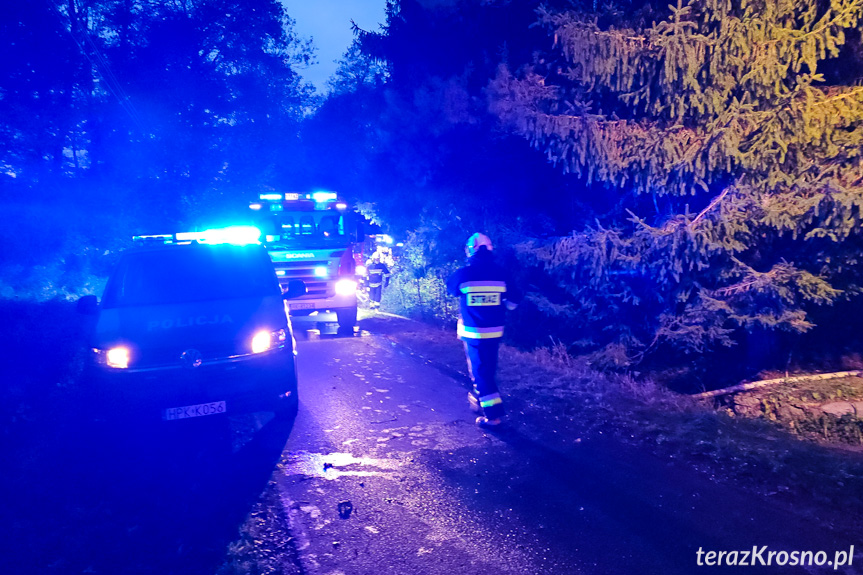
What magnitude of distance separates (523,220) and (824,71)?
448cm

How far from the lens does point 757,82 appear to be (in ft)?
17.3

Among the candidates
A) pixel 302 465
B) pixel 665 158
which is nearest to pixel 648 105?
pixel 665 158

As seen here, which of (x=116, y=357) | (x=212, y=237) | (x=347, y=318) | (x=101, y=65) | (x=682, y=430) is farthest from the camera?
(x=101, y=65)

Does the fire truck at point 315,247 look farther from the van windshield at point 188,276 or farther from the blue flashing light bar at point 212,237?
the van windshield at point 188,276

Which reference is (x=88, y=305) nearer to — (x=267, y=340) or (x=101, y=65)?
(x=267, y=340)

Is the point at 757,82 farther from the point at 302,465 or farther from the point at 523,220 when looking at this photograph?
the point at 302,465

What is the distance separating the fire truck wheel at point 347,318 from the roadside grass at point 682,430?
315 centimetres

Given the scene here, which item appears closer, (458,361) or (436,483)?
(436,483)

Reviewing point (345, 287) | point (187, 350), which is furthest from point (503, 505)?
point (345, 287)

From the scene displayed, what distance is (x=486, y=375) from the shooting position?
5.65 meters

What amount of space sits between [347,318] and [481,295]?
6000 mm

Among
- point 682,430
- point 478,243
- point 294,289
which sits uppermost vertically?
point 478,243

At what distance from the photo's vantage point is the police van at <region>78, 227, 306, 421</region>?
4746 millimetres

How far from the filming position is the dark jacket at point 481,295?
5.62 metres
